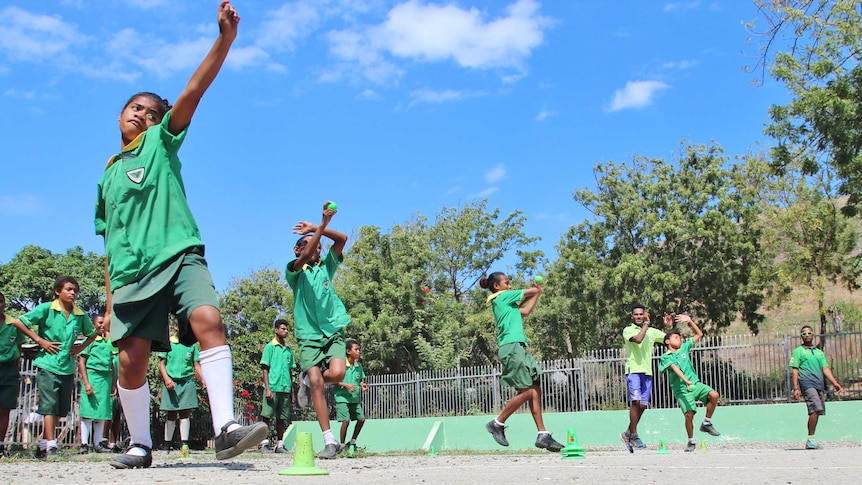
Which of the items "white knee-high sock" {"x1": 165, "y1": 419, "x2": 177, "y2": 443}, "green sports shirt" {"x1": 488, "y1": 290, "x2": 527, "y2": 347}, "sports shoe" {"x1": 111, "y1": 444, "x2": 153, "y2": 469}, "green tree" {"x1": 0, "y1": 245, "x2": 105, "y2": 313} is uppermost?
"green tree" {"x1": 0, "y1": 245, "x2": 105, "y2": 313}

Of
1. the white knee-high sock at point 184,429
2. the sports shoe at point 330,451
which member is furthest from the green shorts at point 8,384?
the sports shoe at point 330,451

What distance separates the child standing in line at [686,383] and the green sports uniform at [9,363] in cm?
781

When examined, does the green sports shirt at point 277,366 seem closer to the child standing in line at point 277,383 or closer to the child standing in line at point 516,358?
the child standing in line at point 277,383

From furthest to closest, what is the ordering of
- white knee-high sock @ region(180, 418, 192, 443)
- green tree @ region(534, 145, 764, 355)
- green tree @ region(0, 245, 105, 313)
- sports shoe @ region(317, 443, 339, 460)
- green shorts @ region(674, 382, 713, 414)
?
1. green tree @ region(0, 245, 105, 313)
2. green tree @ region(534, 145, 764, 355)
3. white knee-high sock @ region(180, 418, 192, 443)
4. green shorts @ region(674, 382, 713, 414)
5. sports shoe @ region(317, 443, 339, 460)

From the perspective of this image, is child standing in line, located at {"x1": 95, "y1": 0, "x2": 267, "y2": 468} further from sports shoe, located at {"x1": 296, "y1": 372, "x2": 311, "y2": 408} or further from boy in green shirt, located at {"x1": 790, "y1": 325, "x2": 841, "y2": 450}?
boy in green shirt, located at {"x1": 790, "y1": 325, "x2": 841, "y2": 450}

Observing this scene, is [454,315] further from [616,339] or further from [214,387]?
[214,387]

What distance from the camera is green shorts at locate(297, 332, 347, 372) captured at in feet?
25.1

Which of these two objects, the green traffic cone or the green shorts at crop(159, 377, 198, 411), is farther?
the green shorts at crop(159, 377, 198, 411)

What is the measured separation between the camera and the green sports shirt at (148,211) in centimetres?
435

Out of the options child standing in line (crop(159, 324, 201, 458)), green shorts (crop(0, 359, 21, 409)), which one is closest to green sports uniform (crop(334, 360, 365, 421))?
child standing in line (crop(159, 324, 201, 458))

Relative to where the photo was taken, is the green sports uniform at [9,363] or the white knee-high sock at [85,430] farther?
the white knee-high sock at [85,430]

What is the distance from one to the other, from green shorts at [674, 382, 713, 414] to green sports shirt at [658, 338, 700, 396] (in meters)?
0.07

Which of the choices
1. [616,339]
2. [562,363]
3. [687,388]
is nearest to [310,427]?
[562,363]

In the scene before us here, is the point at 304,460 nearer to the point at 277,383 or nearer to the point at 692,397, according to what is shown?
the point at 277,383
